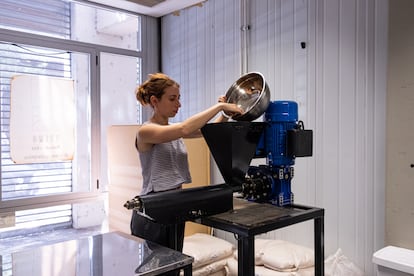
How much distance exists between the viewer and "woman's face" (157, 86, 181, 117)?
1.89 metres

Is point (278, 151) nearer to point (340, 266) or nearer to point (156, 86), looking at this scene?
point (156, 86)

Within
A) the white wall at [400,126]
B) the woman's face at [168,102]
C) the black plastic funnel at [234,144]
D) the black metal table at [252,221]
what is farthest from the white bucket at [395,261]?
the woman's face at [168,102]

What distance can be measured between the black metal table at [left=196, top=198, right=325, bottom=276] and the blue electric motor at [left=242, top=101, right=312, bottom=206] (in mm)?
69

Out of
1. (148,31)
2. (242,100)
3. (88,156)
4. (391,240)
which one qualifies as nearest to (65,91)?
(88,156)

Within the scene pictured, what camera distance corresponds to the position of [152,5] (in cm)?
354

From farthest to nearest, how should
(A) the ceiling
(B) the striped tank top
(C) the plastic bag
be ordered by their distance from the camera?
(A) the ceiling
(C) the plastic bag
(B) the striped tank top

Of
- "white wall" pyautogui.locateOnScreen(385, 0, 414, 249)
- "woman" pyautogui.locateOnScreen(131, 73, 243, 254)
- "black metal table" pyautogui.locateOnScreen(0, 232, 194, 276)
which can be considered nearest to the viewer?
"black metal table" pyautogui.locateOnScreen(0, 232, 194, 276)

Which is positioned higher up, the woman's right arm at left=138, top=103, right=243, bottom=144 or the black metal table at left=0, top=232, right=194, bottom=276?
the woman's right arm at left=138, top=103, right=243, bottom=144

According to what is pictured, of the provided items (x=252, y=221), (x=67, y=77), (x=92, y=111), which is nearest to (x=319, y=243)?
(x=252, y=221)

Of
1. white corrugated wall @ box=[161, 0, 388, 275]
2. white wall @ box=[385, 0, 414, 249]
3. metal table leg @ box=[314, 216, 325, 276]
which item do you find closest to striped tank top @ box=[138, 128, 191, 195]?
metal table leg @ box=[314, 216, 325, 276]

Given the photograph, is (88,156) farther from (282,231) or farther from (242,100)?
(242,100)

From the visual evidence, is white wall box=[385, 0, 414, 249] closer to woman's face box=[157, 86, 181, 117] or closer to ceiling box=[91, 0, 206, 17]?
woman's face box=[157, 86, 181, 117]

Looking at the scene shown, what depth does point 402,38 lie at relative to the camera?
2.13 meters

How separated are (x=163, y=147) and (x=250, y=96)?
1.65ft
